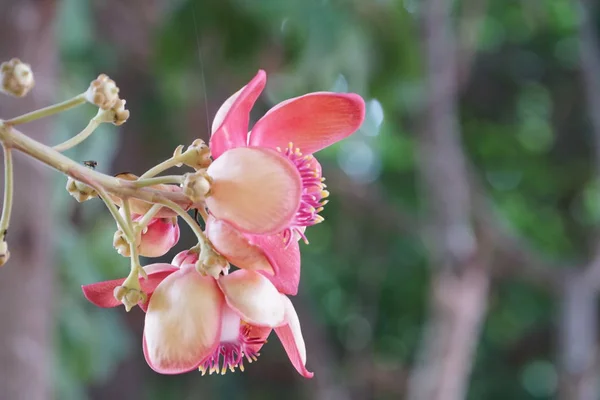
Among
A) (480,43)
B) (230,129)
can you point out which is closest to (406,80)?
(480,43)

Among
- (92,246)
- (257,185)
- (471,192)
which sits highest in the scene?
(257,185)

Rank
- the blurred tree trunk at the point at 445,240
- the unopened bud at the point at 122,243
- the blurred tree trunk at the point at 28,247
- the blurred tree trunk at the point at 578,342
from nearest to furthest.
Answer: the unopened bud at the point at 122,243 < the blurred tree trunk at the point at 28,247 < the blurred tree trunk at the point at 445,240 < the blurred tree trunk at the point at 578,342

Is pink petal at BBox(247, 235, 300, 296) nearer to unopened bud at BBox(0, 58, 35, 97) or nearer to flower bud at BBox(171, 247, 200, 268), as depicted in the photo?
flower bud at BBox(171, 247, 200, 268)

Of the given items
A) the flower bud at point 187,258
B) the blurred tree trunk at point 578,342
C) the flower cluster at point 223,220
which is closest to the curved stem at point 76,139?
the flower cluster at point 223,220

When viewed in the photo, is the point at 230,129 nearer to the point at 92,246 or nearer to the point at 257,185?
the point at 257,185

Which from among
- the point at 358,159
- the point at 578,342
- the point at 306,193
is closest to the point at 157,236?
the point at 306,193

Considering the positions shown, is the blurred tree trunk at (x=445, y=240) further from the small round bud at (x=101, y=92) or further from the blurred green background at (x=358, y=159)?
the small round bud at (x=101, y=92)

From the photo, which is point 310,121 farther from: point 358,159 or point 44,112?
point 358,159
